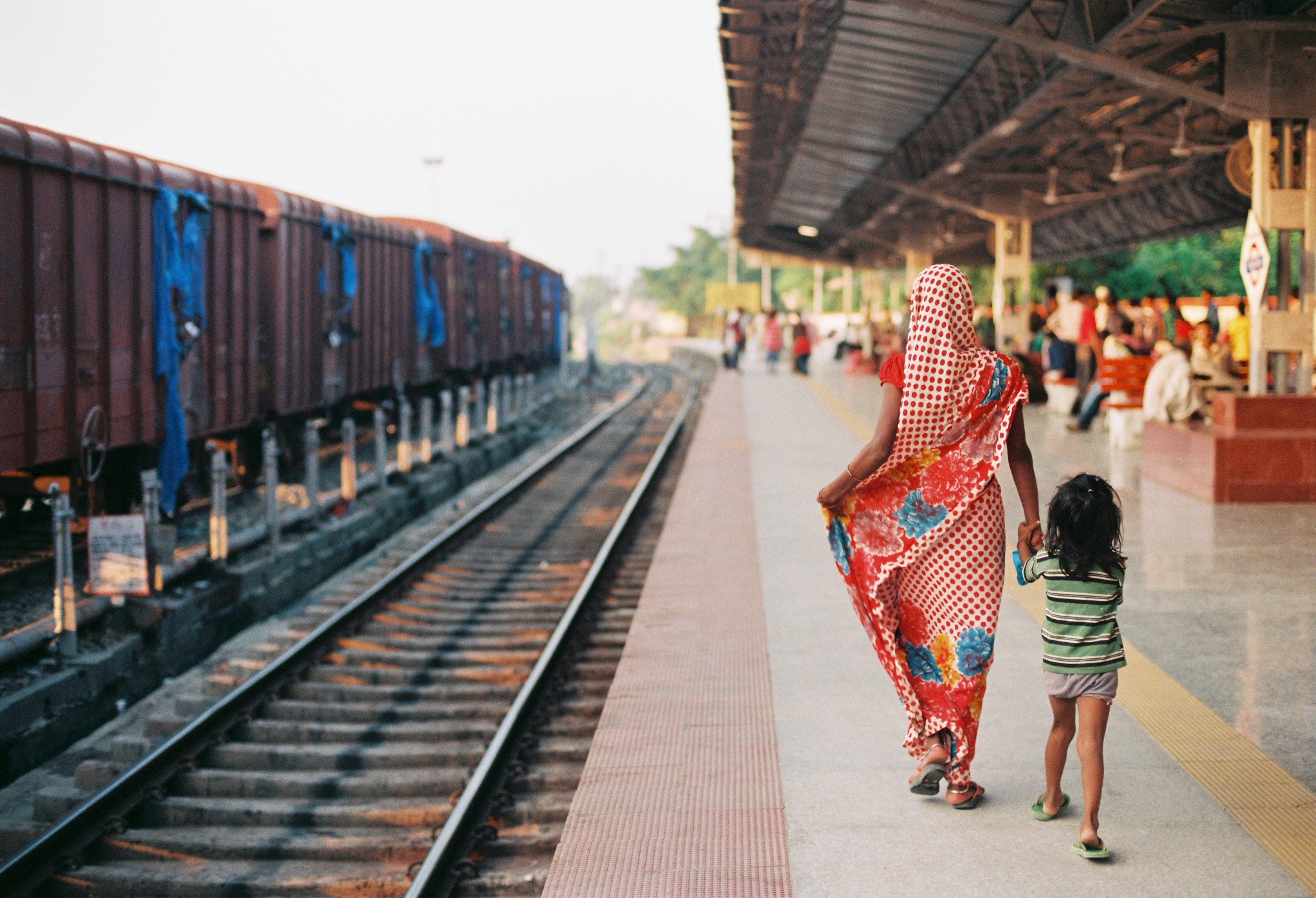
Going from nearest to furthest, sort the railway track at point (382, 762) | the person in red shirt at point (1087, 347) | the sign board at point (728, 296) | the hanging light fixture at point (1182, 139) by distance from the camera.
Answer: the railway track at point (382, 762), the hanging light fixture at point (1182, 139), the person in red shirt at point (1087, 347), the sign board at point (728, 296)

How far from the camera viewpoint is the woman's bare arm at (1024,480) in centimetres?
432

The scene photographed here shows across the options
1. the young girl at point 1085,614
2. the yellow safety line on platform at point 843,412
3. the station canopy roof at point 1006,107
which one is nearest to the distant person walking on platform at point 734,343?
the yellow safety line on platform at point 843,412

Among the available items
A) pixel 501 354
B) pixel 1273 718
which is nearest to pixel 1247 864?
pixel 1273 718

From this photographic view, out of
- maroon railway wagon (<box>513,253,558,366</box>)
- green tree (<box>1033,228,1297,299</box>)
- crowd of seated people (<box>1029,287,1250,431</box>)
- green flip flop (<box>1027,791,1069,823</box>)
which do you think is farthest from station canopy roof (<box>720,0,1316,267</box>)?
green tree (<box>1033,228,1297,299</box>)

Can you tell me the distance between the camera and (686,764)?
17.4ft

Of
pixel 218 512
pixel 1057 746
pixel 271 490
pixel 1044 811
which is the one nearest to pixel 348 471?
pixel 271 490

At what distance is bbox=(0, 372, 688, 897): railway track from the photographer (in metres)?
5.50

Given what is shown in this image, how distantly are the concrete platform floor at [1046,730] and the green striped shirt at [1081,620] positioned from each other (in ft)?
2.03

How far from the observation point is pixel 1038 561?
4.11m

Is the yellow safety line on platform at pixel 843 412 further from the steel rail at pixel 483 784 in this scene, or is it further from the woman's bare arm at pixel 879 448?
the woman's bare arm at pixel 879 448

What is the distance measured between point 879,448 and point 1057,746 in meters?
1.09

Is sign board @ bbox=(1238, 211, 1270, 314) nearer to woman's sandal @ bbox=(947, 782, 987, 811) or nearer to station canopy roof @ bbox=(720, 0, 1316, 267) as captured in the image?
station canopy roof @ bbox=(720, 0, 1316, 267)

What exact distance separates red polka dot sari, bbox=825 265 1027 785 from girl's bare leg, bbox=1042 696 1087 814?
27 centimetres

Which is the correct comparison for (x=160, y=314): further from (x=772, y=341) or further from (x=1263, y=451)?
(x=772, y=341)
